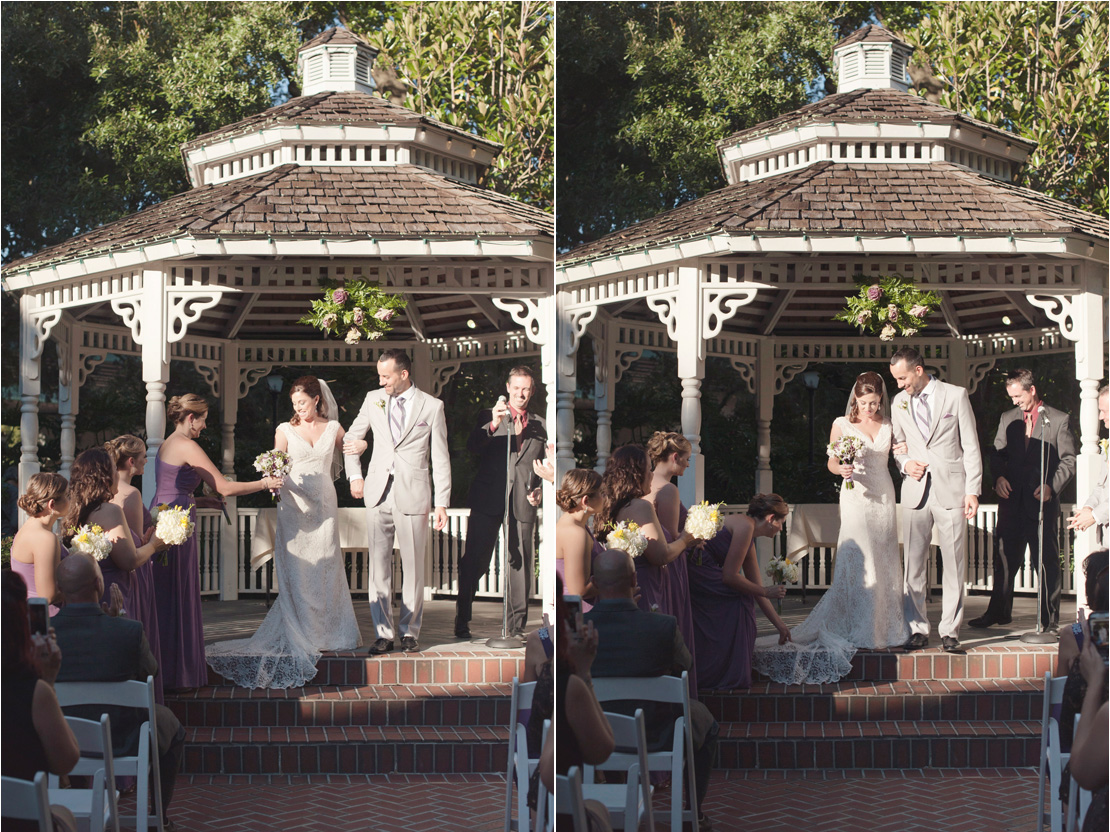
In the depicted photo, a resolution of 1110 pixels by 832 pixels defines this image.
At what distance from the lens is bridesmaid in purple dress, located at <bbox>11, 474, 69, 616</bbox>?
13.4ft

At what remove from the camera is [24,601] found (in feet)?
13.0

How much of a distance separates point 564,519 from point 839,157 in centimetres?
208

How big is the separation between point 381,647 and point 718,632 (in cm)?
173

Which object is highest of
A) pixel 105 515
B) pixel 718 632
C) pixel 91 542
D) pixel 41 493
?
pixel 41 493

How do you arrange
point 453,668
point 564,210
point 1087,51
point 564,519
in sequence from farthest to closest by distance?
point 453,668 → point 1087,51 → point 564,210 → point 564,519

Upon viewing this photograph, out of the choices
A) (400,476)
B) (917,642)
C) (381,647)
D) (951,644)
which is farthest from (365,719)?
(951,644)

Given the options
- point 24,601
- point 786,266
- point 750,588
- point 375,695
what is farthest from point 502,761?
point 786,266

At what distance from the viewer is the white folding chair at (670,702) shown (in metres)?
3.68

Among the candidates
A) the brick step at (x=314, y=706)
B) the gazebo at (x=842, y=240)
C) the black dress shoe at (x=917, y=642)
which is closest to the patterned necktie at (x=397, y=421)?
the brick step at (x=314, y=706)

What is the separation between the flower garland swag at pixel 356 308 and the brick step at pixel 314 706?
190 cm

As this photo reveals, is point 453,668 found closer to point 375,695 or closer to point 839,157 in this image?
point 375,695

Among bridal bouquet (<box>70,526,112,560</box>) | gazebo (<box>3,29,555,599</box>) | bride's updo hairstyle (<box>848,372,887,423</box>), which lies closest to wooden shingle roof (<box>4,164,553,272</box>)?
gazebo (<box>3,29,555,599</box>)

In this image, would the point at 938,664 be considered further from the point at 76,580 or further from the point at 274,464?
the point at 76,580

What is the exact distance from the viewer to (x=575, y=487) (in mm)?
3979
